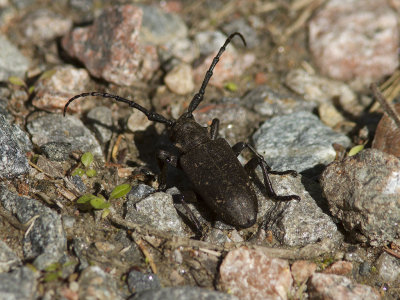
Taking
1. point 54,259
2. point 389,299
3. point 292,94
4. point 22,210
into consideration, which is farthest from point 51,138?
point 389,299

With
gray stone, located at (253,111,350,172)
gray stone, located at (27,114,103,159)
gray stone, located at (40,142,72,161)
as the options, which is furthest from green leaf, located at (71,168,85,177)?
gray stone, located at (253,111,350,172)

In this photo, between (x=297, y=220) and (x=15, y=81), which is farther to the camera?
(x=15, y=81)

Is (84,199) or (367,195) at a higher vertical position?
(367,195)

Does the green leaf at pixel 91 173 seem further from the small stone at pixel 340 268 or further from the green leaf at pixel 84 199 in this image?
the small stone at pixel 340 268

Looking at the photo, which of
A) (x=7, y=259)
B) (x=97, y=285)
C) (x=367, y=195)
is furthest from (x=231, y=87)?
(x=7, y=259)

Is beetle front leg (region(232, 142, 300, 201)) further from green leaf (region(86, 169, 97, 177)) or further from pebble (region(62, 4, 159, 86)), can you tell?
pebble (region(62, 4, 159, 86))

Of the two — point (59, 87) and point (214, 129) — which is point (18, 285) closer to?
point (214, 129)

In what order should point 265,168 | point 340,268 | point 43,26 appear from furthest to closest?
1. point 43,26
2. point 265,168
3. point 340,268
